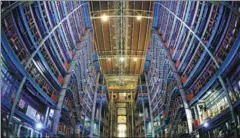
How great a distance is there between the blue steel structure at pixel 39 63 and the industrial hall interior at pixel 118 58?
0.08m

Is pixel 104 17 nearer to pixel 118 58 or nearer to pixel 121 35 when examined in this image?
pixel 121 35

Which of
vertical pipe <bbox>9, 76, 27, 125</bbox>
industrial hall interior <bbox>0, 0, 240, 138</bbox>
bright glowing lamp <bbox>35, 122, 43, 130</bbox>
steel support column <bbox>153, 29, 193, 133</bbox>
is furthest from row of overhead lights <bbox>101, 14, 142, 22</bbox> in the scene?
bright glowing lamp <bbox>35, 122, 43, 130</bbox>

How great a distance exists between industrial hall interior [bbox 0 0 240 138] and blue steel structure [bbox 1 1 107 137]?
77 millimetres

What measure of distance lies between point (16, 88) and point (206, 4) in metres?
17.9

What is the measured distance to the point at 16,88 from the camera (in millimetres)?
16016

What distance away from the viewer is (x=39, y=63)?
19.5 m

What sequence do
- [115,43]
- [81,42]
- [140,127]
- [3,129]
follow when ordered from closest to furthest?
[3,129] < [81,42] < [115,43] < [140,127]

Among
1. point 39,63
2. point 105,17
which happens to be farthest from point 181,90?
point 105,17

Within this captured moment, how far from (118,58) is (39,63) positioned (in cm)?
2228

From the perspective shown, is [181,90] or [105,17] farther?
[105,17]

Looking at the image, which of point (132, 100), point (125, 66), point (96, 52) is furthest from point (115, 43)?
point (132, 100)

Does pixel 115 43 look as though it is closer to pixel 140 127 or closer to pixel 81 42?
pixel 81 42

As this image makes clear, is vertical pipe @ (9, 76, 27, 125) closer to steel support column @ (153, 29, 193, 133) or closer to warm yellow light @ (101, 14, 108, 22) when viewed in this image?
steel support column @ (153, 29, 193, 133)

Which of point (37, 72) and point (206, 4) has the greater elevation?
point (206, 4)
